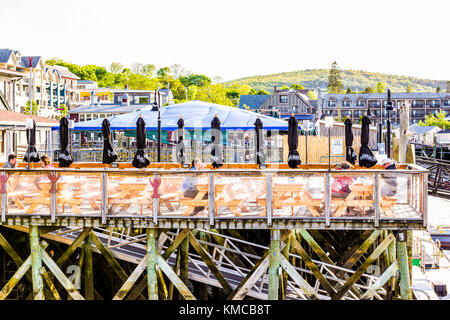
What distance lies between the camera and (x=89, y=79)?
194625mm

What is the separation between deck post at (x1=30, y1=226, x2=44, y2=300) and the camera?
14416mm

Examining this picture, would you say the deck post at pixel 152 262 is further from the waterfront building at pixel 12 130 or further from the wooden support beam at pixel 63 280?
the waterfront building at pixel 12 130

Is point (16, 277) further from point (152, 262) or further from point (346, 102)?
point (346, 102)

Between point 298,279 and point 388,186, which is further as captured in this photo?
point 298,279

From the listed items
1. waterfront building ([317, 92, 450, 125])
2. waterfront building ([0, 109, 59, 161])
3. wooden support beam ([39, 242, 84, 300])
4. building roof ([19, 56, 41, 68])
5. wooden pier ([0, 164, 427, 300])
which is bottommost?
wooden support beam ([39, 242, 84, 300])

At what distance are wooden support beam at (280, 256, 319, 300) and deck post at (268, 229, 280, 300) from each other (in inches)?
5.8

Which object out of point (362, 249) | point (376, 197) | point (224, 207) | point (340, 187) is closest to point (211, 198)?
point (224, 207)

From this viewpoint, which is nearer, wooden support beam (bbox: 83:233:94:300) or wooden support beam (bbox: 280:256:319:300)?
wooden support beam (bbox: 280:256:319:300)

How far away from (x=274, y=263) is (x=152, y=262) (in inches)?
115

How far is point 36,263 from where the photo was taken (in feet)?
47.5

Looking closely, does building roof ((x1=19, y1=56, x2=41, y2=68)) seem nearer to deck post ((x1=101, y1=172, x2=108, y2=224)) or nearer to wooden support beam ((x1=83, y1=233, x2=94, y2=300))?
wooden support beam ((x1=83, y1=233, x2=94, y2=300))

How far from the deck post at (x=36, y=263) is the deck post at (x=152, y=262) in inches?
109

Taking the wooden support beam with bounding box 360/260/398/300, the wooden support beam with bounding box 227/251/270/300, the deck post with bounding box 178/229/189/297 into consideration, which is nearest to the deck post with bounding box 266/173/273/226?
the wooden support beam with bounding box 227/251/270/300

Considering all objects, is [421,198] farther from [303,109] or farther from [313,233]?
[303,109]
